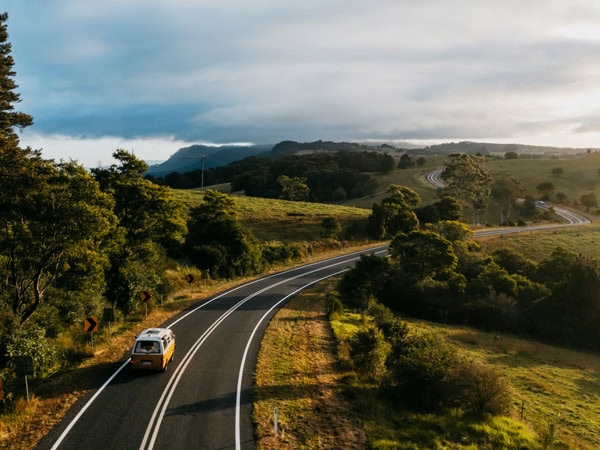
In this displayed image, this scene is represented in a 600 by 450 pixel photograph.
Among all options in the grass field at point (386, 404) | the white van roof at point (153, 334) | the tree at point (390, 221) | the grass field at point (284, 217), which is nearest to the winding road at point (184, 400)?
the grass field at point (386, 404)

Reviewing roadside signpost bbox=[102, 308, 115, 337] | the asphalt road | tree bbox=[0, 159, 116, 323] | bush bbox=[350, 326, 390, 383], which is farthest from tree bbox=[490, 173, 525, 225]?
tree bbox=[0, 159, 116, 323]

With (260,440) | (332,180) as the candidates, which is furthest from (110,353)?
(332,180)

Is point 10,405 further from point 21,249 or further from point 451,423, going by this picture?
point 451,423

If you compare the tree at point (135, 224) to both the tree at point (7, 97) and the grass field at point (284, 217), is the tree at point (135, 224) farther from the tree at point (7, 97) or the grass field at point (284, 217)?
the grass field at point (284, 217)

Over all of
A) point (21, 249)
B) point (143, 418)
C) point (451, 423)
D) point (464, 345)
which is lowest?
point (464, 345)

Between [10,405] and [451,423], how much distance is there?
1729 centimetres

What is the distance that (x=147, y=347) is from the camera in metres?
19.9

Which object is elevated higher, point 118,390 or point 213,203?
point 213,203

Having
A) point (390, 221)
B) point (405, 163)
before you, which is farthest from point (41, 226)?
point (405, 163)

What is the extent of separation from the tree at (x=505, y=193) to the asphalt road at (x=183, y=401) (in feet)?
274

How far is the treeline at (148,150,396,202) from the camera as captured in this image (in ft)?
413

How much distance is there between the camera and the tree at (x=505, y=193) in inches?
3740

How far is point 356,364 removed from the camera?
71.9 ft

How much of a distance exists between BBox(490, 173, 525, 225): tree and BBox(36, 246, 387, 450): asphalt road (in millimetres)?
83579
